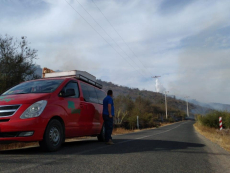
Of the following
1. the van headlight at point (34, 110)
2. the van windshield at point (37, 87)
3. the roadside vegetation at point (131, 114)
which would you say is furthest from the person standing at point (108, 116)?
the roadside vegetation at point (131, 114)

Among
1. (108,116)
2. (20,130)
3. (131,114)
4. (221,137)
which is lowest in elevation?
(221,137)

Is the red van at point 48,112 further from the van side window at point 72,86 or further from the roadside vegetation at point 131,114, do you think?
the roadside vegetation at point 131,114

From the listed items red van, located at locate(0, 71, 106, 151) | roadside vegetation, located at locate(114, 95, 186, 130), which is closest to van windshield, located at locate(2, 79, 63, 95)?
red van, located at locate(0, 71, 106, 151)

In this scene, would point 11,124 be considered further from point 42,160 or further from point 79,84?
point 79,84

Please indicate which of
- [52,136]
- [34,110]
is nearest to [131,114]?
[52,136]

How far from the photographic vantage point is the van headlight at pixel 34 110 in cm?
487

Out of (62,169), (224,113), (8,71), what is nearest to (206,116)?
→ (224,113)

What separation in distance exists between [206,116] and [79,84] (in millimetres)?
25596

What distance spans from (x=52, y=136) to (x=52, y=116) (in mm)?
483

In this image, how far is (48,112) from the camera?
5.19m

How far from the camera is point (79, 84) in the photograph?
716 cm

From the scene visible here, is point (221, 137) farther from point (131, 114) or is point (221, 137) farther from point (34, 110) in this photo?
point (131, 114)

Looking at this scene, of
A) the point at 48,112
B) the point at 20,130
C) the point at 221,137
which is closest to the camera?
the point at 20,130

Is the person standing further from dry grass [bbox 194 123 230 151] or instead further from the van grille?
dry grass [bbox 194 123 230 151]
